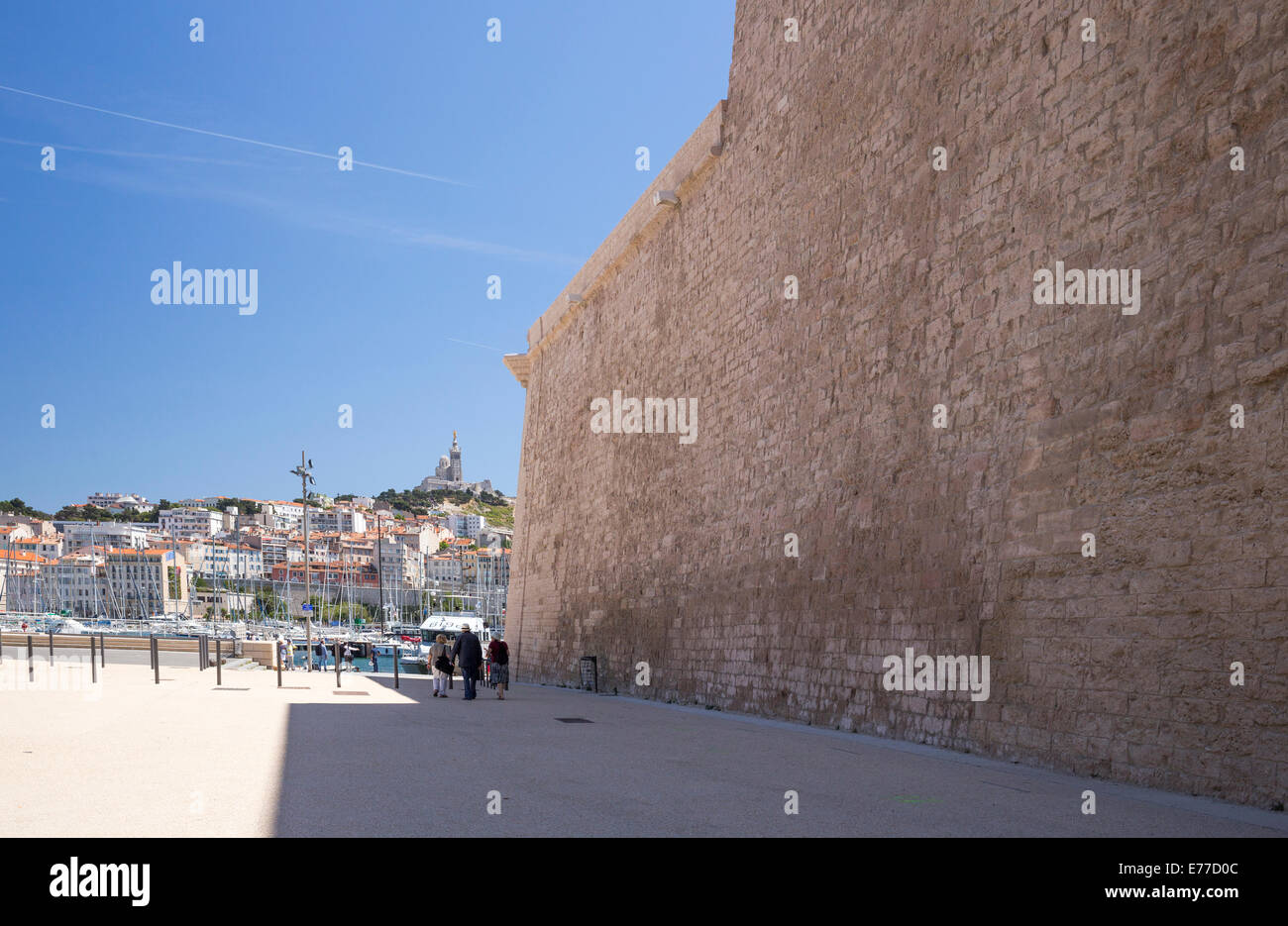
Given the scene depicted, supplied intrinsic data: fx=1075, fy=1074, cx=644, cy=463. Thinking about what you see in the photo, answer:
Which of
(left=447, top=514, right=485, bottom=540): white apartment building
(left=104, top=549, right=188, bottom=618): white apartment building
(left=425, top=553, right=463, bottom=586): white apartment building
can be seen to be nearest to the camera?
(left=104, top=549, right=188, bottom=618): white apartment building

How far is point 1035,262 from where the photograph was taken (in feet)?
32.7

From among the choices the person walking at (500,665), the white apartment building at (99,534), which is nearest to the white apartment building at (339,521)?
the white apartment building at (99,534)

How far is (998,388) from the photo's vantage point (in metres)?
10.4

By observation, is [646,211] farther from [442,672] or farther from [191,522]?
[191,522]

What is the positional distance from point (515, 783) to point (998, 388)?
19.5 feet

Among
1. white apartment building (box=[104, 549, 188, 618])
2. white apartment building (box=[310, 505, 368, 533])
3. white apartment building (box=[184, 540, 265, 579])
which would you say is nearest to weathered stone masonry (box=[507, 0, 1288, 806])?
white apartment building (box=[104, 549, 188, 618])

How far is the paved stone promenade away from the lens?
584 centimetres

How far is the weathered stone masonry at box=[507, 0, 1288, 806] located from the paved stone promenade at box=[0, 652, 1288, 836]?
3.17ft

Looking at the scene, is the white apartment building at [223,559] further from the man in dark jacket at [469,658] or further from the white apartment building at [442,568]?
the man in dark jacket at [469,658]

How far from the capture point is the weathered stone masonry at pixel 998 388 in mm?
7547

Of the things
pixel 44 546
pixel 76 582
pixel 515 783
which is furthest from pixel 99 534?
pixel 515 783

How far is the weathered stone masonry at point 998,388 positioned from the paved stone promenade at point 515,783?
0.97 metres

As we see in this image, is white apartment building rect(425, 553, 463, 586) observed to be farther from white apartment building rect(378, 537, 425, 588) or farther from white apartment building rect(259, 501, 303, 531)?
white apartment building rect(259, 501, 303, 531)
